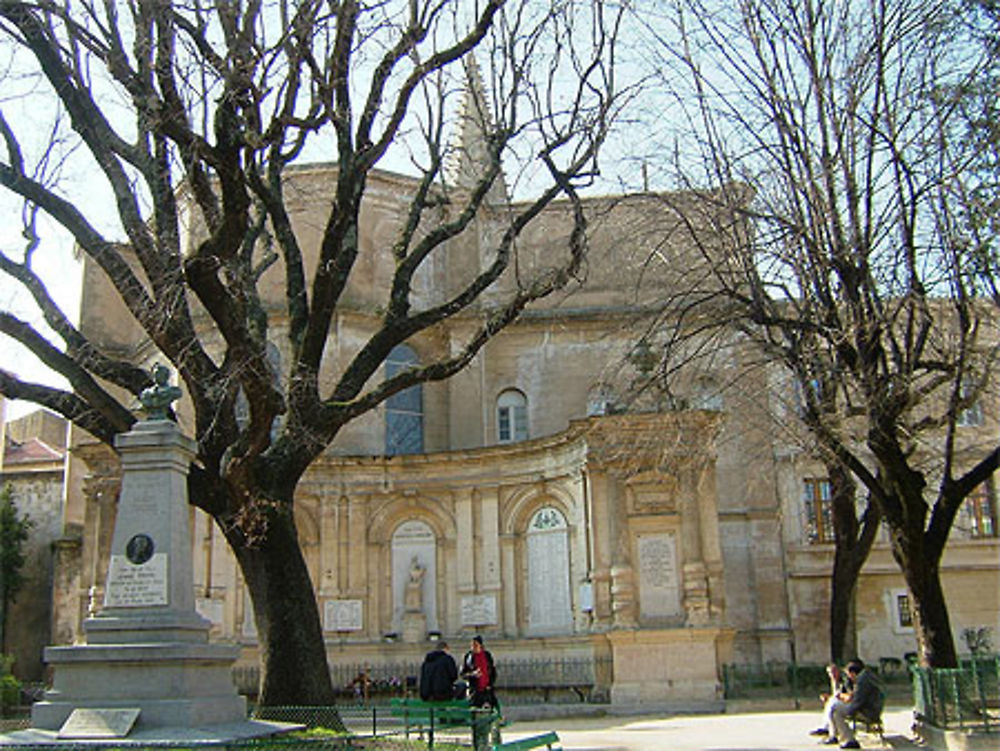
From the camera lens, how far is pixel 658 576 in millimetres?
24328

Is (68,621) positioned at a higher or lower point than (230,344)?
lower

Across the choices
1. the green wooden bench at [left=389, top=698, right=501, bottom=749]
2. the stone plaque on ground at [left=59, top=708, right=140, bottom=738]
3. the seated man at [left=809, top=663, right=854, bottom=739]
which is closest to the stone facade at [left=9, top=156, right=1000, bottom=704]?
the seated man at [left=809, top=663, right=854, bottom=739]

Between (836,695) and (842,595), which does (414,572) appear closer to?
(842,595)

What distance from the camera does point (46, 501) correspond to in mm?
39312

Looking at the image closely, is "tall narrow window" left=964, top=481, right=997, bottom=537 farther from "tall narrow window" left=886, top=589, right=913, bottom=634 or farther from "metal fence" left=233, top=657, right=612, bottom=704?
"metal fence" left=233, top=657, right=612, bottom=704

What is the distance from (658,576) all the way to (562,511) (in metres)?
3.65

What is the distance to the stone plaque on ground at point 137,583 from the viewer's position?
12500 millimetres

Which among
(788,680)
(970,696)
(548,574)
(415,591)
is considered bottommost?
(788,680)

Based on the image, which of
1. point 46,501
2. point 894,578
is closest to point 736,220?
point 894,578

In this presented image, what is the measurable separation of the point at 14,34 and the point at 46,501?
91.9 feet

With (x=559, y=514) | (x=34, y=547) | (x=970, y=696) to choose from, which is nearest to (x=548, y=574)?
(x=559, y=514)

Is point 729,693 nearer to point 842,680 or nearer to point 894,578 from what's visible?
point 842,680

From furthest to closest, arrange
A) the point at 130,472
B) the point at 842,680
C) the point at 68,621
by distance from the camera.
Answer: the point at 68,621
the point at 842,680
the point at 130,472

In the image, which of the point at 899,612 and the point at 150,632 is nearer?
the point at 150,632
